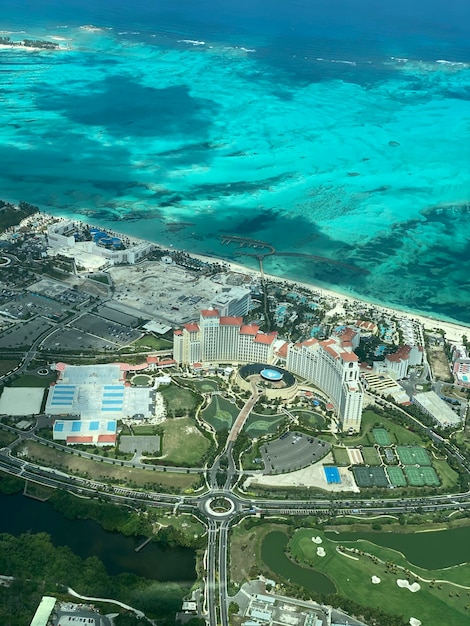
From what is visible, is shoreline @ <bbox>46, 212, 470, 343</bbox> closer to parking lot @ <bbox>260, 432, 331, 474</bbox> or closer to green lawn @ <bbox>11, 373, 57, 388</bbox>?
parking lot @ <bbox>260, 432, 331, 474</bbox>

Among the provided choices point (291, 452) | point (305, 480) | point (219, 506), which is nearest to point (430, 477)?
point (305, 480)

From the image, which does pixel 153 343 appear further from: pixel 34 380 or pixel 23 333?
pixel 23 333

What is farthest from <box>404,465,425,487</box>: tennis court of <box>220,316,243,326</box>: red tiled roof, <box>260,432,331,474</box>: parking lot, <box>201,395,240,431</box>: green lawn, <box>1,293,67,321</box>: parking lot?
<box>1,293,67,321</box>: parking lot

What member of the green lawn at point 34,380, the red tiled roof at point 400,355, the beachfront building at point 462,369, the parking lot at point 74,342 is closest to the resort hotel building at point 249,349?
the red tiled roof at point 400,355

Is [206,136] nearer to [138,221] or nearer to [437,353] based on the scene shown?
[138,221]

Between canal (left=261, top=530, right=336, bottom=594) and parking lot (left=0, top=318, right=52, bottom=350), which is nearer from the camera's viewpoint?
canal (left=261, top=530, right=336, bottom=594)

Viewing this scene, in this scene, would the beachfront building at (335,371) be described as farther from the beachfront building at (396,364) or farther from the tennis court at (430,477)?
the tennis court at (430,477)
